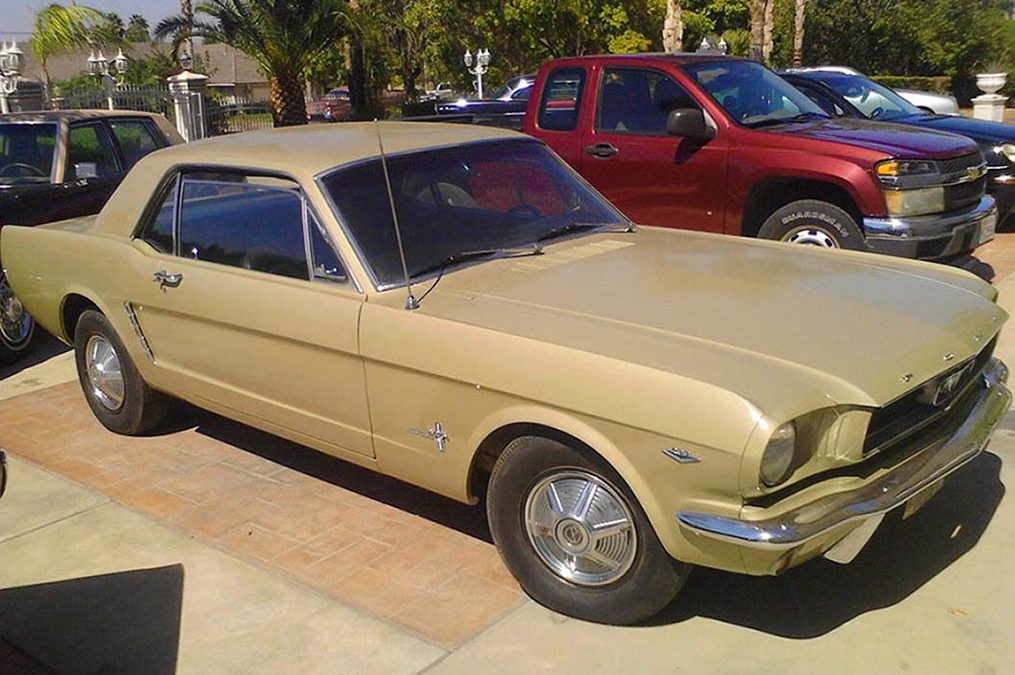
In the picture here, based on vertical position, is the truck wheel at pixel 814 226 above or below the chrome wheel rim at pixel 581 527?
above

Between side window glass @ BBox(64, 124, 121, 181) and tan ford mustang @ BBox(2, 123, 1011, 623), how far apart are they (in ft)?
9.74

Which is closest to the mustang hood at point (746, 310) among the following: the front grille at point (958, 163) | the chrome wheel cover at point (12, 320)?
the front grille at point (958, 163)

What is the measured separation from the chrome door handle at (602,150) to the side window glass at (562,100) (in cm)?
28

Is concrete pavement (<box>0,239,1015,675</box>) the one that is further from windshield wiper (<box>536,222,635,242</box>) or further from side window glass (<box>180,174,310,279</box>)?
windshield wiper (<box>536,222,635,242</box>)

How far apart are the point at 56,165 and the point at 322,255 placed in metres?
4.86

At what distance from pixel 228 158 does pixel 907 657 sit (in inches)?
144

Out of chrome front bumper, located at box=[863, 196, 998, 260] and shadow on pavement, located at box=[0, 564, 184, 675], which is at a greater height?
chrome front bumper, located at box=[863, 196, 998, 260]

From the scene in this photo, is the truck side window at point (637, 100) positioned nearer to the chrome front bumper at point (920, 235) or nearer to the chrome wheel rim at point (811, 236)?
the chrome wheel rim at point (811, 236)

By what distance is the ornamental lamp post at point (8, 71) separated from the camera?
61.2 ft

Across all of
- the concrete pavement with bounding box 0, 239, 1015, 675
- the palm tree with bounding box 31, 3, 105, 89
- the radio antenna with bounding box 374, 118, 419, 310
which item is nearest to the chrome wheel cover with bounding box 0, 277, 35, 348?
the concrete pavement with bounding box 0, 239, 1015, 675

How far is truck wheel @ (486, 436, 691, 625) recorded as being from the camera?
3.41m

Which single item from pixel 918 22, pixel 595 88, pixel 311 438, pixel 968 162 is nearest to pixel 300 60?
pixel 595 88

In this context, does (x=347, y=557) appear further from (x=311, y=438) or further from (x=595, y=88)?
(x=595, y=88)

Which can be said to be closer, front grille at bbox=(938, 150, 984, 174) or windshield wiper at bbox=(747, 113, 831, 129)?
front grille at bbox=(938, 150, 984, 174)
